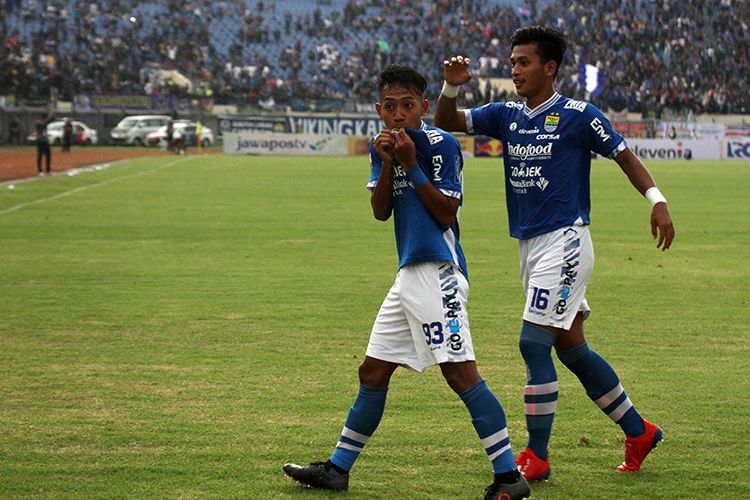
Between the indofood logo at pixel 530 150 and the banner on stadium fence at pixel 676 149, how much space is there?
156ft

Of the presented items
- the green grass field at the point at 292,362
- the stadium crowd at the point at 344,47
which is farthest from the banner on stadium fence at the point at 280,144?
the green grass field at the point at 292,362

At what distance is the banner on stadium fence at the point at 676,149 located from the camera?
5269 cm

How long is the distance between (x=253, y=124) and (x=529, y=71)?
56.1 m

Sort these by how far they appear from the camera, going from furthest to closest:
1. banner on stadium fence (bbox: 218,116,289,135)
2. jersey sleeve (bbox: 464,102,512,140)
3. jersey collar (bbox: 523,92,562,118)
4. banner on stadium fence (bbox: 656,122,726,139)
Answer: banner on stadium fence (bbox: 218,116,289,135)
banner on stadium fence (bbox: 656,122,726,139)
jersey sleeve (bbox: 464,102,512,140)
jersey collar (bbox: 523,92,562,118)

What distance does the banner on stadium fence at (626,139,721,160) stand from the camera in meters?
52.7

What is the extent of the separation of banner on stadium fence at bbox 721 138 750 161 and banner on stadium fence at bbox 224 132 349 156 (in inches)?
713

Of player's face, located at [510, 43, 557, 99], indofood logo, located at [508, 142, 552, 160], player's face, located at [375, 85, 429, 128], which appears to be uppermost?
player's face, located at [510, 43, 557, 99]

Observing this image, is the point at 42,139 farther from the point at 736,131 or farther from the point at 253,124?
the point at 736,131

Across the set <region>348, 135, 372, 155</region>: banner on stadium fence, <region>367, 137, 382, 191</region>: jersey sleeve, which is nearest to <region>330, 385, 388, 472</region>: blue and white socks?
<region>367, 137, 382, 191</region>: jersey sleeve

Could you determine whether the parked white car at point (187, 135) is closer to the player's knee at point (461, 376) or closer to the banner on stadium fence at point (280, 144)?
the banner on stadium fence at point (280, 144)

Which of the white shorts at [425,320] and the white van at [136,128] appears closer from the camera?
the white shorts at [425,320]

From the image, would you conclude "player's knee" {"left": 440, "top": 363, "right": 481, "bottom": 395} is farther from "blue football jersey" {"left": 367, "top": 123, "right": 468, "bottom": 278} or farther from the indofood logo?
the indofood logo

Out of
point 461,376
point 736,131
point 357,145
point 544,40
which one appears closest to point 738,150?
point 736,131

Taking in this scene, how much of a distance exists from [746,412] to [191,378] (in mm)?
3709
